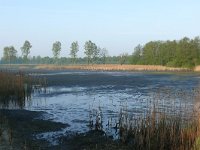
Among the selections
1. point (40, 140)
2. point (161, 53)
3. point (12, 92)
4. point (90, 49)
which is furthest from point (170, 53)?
point (40, 140)

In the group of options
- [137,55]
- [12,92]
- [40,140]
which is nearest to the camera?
[40,140]

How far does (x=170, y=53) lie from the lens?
9688 cm

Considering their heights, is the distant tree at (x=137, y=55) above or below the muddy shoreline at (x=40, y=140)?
above

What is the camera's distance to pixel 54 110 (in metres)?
22.4

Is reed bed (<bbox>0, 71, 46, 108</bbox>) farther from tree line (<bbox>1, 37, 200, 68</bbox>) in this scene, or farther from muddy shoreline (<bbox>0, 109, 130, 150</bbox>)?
tree line (<bbox>1, 37, 200, 68</bbox>)

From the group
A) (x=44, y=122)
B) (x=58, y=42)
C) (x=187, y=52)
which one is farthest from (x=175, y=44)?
(x=44, y=122)

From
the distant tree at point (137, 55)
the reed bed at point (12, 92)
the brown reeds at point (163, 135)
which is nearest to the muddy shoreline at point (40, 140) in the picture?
the brown reeds at point (163, 135)

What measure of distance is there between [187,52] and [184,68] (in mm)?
4271

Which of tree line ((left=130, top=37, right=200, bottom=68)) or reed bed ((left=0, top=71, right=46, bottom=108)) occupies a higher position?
tree line ((left=130, top=37, right=200, bottom=68))

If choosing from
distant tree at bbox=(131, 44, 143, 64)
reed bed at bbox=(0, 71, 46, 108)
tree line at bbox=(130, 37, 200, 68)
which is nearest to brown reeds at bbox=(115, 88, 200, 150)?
reed bed at bbox=(0, 71, 46, 108)

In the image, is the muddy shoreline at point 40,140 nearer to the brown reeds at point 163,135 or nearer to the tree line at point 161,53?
the brown reeds at point 163,135

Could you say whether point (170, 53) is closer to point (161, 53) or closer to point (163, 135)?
point (161, 53)

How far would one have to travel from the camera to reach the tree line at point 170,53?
Result: 291ft

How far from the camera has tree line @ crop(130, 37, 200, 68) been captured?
88.7 meters
